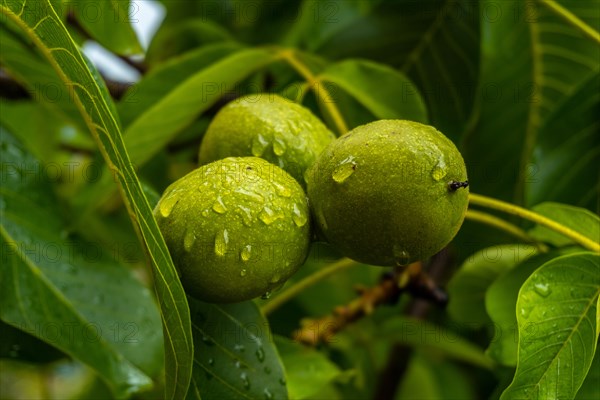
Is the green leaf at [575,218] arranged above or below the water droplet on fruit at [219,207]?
below

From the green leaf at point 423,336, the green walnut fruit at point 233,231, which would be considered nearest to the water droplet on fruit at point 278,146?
the green walnut fruit at point 233,231

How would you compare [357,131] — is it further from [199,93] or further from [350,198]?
[199,93]

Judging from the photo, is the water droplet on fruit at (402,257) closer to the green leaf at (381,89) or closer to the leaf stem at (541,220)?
the leaf stem at (541,220)

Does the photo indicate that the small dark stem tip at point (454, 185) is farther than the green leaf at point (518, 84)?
No

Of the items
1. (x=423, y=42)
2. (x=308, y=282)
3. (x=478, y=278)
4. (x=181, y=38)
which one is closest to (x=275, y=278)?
(x=308, y=282)

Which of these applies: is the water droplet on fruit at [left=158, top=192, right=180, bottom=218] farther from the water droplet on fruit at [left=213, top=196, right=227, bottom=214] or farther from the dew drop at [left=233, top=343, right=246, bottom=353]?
the dew drop at [left=233, top=343, right=246, bottom=353]

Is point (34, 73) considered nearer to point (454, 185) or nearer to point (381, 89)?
point (381, 89)
